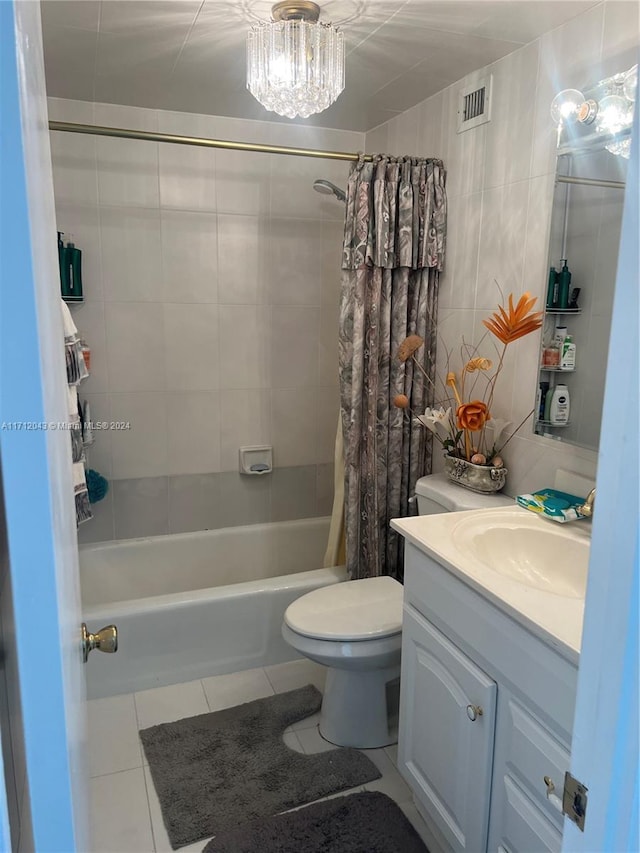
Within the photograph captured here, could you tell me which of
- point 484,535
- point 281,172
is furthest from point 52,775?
point 281,172

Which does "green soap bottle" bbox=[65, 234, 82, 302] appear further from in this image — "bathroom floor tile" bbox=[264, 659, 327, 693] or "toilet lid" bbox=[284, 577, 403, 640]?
"bathroom floor tile" bbox=[264, 659, 327, 693]

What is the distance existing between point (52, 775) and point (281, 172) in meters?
2.73

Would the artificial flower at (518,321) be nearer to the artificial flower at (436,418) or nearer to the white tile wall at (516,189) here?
the white tile wall at (516,189)

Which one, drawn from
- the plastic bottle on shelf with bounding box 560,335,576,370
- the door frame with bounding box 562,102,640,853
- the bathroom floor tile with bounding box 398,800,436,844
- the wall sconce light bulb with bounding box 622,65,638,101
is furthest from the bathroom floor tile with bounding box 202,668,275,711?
the wall sconce light bulb with bounding box 622,65,638,101

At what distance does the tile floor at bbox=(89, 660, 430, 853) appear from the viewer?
5.71ft

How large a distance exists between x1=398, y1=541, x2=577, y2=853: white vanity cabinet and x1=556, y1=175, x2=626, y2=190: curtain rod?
3.60 feet

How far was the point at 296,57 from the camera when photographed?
166cm

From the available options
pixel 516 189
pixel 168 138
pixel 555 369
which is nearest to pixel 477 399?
pixel 555 369

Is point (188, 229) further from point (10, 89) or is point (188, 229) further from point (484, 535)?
point (10, 89)

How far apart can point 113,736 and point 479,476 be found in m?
1.51

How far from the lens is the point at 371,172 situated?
7.47ft

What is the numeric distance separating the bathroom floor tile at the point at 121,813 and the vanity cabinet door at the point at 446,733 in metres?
0.75

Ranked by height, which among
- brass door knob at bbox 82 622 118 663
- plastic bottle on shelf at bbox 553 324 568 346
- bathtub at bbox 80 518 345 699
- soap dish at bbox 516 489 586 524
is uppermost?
plastic bottle on shelf at bbox 553 324 568 346

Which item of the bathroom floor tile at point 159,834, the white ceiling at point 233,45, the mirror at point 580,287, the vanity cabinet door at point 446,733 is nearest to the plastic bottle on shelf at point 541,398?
the mirror at point 580,287
